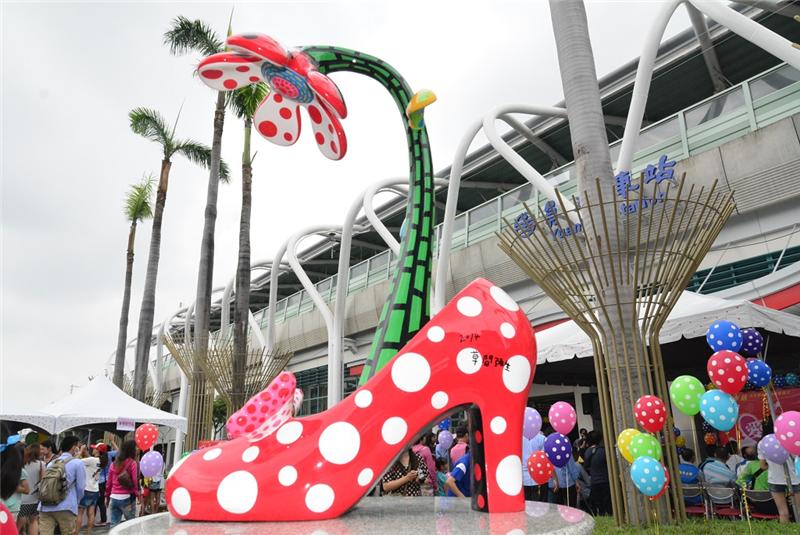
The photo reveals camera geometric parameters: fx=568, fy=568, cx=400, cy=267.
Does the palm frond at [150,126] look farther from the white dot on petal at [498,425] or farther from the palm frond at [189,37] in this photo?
the white dot on petal at [498,425]

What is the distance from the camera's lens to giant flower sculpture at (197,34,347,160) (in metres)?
3.23

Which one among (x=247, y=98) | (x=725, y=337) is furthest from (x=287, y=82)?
(x=247, y=98)

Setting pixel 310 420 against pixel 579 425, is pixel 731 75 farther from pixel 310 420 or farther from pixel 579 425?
pixel 310 420

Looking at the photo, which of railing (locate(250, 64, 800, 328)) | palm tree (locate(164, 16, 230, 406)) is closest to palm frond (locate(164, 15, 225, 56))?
palm tree (locate(164, 16, 230, 406))

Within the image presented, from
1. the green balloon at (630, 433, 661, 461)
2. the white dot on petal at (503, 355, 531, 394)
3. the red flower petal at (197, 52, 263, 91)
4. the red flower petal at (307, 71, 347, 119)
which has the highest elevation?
the red flower petal at (197, 52, 263, 91)

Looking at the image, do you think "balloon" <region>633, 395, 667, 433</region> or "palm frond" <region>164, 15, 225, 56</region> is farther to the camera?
"palm frond" <region>164, 15, 225, 56</region>

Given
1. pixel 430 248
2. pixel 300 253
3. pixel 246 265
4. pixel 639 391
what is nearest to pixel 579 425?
pixel 246 265

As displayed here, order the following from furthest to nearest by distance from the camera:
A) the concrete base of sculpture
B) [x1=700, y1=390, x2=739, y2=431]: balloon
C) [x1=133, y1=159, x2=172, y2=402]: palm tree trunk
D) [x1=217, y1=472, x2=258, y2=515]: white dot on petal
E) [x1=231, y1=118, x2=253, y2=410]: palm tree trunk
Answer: [x1=133, y1=159, x2=172, y2=402]: palm tree trunk → [x1=231, y1=118, x2=253, y2=410]: palm tree trunk → [x1=700, y1=390, x2=739, y2=431]: balloon → [x1=217, y1=472, x2=258, y2=515]: white dot on petal → the concrete base of sculpture

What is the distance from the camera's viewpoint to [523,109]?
12.4 m

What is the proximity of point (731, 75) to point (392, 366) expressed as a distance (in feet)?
56.5

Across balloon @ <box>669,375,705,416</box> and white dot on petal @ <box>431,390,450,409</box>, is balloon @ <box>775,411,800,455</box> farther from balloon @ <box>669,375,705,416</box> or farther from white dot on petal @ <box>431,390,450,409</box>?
white dot on petal @ <box>431,390,450,409</box>

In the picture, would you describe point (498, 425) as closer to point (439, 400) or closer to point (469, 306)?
point (439, 400)

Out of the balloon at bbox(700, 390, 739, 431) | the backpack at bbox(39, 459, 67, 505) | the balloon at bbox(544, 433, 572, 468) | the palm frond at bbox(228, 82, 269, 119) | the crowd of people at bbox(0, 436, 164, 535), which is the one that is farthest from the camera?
the palm frond at bbox(228, 82, 269, 119)

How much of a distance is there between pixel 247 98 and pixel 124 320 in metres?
11.8
